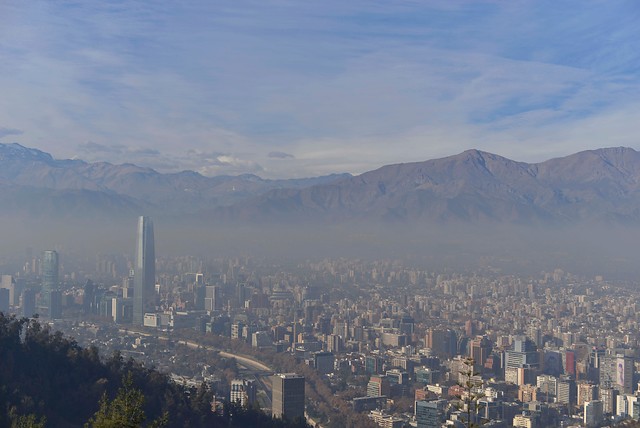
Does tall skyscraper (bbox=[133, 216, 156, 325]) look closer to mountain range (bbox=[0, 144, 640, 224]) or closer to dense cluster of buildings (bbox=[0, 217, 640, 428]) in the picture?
dense cluster of buildings (bbox=[0, 217, 640, 428])

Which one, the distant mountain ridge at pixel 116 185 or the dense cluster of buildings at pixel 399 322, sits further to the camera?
the distant mountain ridge at pixel 116 185

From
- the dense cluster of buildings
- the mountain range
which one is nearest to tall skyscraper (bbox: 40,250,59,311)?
the dense cluster of buildings

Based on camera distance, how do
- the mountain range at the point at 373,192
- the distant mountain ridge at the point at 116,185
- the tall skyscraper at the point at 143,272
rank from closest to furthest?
the tall skyscraper at the point at 143,272 → the distant mountain ridge at the point at 116,185 → the mountain range at the point at 373,192

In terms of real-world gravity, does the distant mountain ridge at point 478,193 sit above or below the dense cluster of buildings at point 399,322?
above

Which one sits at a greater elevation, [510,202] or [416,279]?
[510,202]

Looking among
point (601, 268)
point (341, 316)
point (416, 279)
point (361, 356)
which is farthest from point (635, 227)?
point (361, 356)

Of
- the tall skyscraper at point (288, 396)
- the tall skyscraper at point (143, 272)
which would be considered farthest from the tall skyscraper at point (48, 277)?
the tall skyscraper at point (288, 396)

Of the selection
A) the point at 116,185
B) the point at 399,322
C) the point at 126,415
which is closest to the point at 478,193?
the point at 116,185

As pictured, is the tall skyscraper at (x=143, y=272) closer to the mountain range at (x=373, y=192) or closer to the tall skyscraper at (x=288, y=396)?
the tall skyscraper at (x=288, y=396)

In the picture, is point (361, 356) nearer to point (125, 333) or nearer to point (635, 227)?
point (125, 333)
